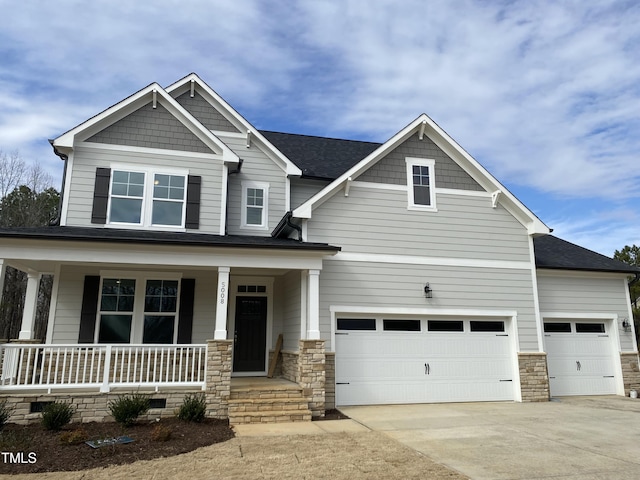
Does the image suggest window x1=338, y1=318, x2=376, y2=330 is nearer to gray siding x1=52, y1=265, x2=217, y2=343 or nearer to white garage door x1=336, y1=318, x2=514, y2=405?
white garage door x1=336, y1=318, x2=514, y2=405

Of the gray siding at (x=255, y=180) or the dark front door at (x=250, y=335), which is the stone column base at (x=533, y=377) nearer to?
the dark front door at (x=250, y=335)

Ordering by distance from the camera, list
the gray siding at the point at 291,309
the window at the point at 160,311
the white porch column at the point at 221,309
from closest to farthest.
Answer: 1. the white porch column at the point at 221,309
2. the gray siding at the point at 291,309
3. the window at the point at 160,311

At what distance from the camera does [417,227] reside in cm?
1193

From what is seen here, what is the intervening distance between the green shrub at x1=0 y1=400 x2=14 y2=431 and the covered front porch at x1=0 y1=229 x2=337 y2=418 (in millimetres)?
307

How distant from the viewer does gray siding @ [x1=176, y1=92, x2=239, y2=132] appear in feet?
43.1

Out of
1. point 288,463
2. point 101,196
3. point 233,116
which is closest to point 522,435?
point 288,463

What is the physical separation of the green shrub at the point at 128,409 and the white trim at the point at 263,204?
18.5 ft

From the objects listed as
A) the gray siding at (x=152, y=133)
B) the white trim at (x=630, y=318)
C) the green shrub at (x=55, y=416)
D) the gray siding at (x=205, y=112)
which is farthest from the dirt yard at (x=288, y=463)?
the white trim at (x=630, y=318)

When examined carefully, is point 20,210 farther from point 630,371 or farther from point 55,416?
point 630,371

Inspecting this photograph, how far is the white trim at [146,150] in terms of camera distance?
1139 centimetres

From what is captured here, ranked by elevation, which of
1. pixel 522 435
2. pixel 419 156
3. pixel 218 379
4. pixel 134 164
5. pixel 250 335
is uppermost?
pixel 419 156

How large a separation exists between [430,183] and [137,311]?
8415mm

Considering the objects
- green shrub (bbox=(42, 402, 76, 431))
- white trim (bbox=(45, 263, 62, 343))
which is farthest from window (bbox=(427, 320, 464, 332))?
white trim (bbox=(45, 263, 62, 343))

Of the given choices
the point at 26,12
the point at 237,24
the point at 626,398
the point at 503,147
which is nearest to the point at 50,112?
the point at 26,12
